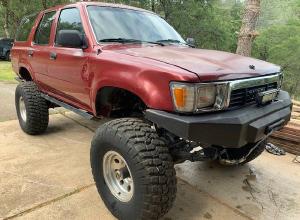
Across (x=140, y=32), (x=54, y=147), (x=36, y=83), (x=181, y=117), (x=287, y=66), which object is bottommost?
(x=287, y=66)

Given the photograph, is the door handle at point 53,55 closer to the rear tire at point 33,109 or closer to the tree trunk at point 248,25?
the rear tire at point 33,109

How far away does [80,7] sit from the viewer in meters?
4.16

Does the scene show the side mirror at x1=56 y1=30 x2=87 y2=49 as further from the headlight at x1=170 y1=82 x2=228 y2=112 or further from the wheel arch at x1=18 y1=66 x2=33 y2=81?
the wheel arch at x1=18 y1=66 x2=33 y2=81

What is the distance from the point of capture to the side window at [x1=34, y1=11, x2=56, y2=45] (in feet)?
16.4

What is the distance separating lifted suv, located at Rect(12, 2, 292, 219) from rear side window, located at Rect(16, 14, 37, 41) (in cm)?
150

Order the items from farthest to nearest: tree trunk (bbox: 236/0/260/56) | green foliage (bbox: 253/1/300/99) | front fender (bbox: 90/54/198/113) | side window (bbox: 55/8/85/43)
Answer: green foliage (bbox: 253/1/300/99) → tree trunk (bbox: 236/0/260/56) → side window (bbox: 55/8/85/43) → front fender (bbox: 90/54/198/113)

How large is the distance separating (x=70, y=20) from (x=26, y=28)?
2.02 m

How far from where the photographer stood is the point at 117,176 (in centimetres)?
329

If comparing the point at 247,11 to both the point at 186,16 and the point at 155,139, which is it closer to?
the point at 155,139

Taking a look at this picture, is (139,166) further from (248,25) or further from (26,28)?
(248,25)

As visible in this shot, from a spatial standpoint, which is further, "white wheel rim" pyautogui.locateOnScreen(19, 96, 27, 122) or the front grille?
"white wheel rim" pyautogui.locateOnScreen(19, 96, 27, 122)

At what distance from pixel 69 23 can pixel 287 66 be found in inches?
1207

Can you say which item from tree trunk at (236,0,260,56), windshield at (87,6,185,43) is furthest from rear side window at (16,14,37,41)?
tree trunk at (236,0,260,56)

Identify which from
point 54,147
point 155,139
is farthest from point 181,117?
point 54,147
